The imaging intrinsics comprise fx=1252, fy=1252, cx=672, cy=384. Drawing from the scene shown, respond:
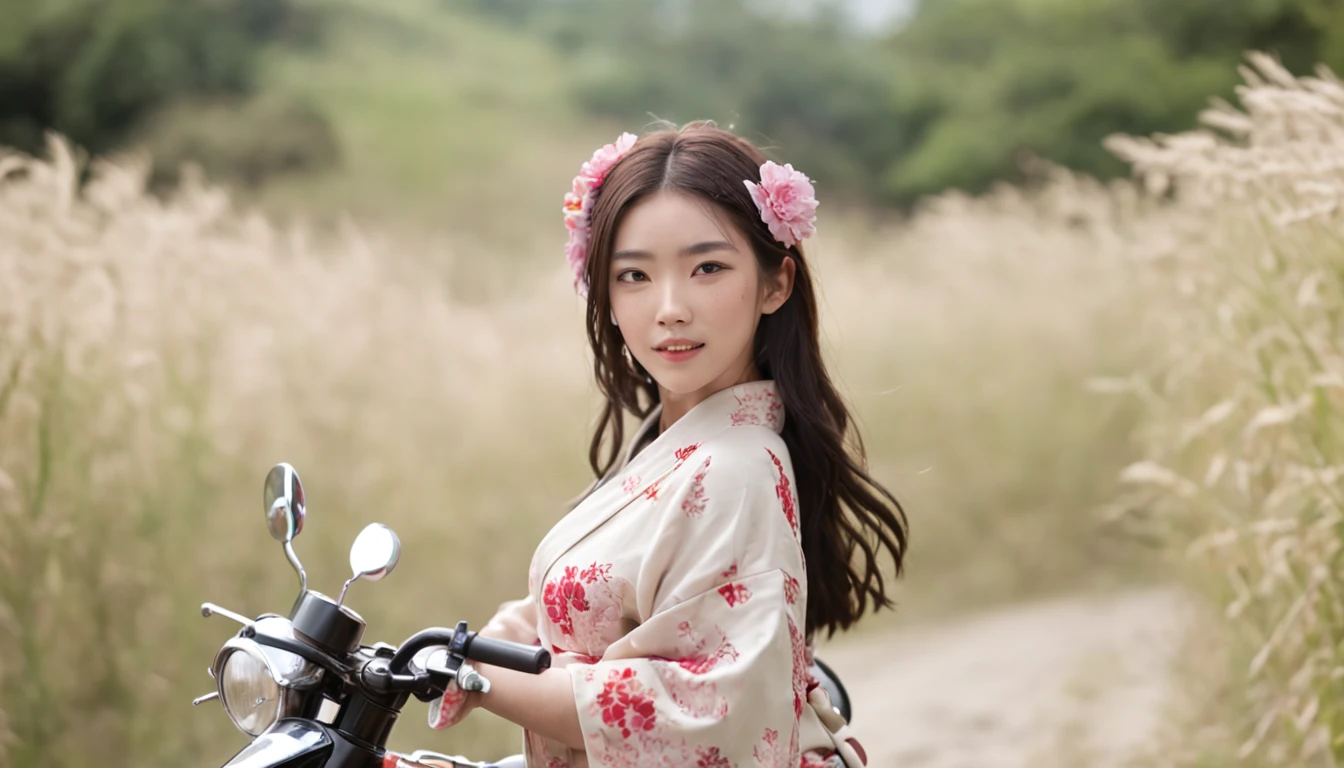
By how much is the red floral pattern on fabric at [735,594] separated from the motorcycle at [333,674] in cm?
23

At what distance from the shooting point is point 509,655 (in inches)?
54.4

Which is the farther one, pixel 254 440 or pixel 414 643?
pixel 254 440

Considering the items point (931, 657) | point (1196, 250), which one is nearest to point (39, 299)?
point (1196, 250)

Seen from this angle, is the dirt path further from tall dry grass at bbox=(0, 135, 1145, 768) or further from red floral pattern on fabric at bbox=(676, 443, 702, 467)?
red floral pattern on fabric at bbox=(676, 443, 702, 467)

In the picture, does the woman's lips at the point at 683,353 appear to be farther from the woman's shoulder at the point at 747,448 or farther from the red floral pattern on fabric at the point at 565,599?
the red floral pattern on fabric at the point at 565,599

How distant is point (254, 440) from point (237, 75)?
8081mm

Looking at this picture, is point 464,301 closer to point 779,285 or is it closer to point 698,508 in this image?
point 779,285

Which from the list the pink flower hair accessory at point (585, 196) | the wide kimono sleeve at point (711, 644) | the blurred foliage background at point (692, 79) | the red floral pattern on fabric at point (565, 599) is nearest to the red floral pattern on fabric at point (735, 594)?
the wide kimono sleeve at point (711, 644)

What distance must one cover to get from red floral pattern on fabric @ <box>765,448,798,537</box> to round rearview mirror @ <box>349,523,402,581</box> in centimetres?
48

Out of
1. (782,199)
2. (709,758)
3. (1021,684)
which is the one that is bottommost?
(709,758)

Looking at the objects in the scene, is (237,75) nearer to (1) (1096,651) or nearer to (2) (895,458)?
(2) (895,458)

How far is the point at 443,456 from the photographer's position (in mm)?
4246

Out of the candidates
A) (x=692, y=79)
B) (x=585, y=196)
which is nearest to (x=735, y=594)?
(x=585, y=196)

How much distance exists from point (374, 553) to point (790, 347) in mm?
661
